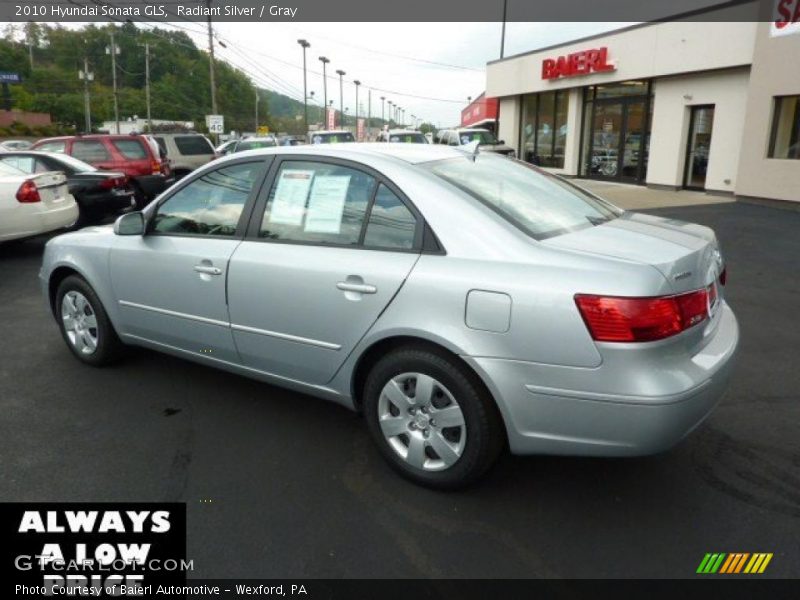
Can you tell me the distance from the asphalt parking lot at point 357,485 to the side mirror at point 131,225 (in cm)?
106

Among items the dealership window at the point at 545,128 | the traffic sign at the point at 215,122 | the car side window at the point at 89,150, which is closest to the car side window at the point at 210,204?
the car side window at the point at 89,150

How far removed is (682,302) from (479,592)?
1.40 meters

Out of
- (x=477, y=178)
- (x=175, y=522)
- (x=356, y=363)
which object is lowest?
(x=175, y=522)

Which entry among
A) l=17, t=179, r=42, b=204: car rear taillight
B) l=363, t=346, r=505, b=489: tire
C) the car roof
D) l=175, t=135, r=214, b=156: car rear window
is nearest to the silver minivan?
l=175, t=135, r=214, b=156: car rear window

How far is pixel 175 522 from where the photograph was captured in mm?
2725

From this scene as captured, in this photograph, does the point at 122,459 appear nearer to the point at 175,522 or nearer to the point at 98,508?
the point at 98,508

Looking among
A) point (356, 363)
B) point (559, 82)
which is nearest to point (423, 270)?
point (356, 363)

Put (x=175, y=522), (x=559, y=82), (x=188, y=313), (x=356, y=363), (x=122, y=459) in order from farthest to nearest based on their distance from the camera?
(x=559, y=82), (x=188, y=313), (x=122, y=459), (x=356, y=363), (x=175, y=522)

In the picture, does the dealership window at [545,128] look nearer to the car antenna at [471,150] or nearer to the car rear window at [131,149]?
the car rear window at [131,149]

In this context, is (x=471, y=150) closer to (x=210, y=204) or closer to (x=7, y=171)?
(x=210, y=204)

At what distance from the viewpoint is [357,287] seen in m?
2.91

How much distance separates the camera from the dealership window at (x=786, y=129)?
13328mm

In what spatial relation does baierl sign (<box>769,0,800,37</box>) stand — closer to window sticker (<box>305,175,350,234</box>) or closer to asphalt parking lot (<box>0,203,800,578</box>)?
asphalt parking lot (<box>0,203,800,578</box>)

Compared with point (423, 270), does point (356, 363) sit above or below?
below
